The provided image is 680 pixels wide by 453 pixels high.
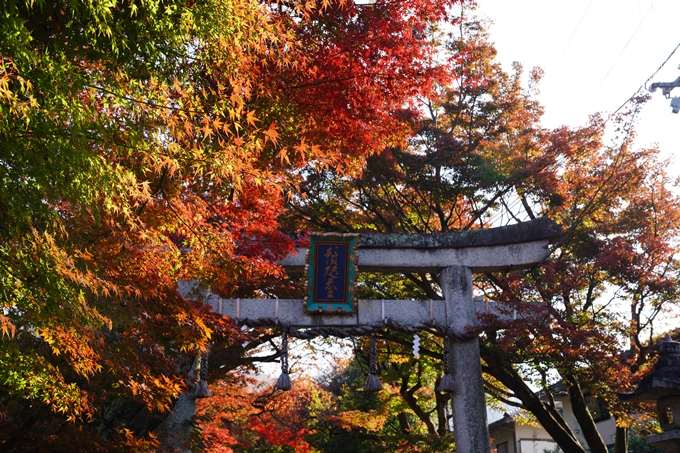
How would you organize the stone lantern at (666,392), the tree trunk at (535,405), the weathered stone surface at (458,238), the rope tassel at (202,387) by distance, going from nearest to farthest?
the stone lantern at (666,392) < the rope tassel at (202,387) < the tree trunk at (535,405) < the weathered stone surface at (458,238)

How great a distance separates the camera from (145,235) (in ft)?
17.7

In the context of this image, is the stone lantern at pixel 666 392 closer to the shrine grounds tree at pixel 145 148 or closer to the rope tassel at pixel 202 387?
the shrine grounds tree at pixel 145 148

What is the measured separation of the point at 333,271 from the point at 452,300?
253 cm

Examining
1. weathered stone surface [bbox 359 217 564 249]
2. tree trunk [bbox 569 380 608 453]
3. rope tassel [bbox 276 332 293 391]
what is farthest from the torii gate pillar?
rope tassel [bbox 276 332 293 391]

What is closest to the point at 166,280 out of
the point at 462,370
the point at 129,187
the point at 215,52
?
the point at 129,187

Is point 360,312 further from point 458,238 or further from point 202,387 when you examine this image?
point 202,387

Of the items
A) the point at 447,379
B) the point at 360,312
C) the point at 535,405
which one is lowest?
the point at 535,405

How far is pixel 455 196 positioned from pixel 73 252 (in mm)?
9791

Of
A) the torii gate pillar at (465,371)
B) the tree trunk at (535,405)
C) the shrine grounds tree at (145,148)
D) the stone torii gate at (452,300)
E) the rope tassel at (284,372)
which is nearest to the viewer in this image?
the shrine grounds tree at (145,148)

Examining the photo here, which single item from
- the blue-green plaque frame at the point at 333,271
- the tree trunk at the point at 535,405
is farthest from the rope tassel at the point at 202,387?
the tree trunk at the point at 535,405

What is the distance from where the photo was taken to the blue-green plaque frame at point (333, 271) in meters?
11.8

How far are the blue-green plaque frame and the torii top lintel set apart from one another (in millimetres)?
406

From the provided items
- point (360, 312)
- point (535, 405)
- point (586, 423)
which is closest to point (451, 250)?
point (360, 312)

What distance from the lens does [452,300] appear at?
12.1 meters
